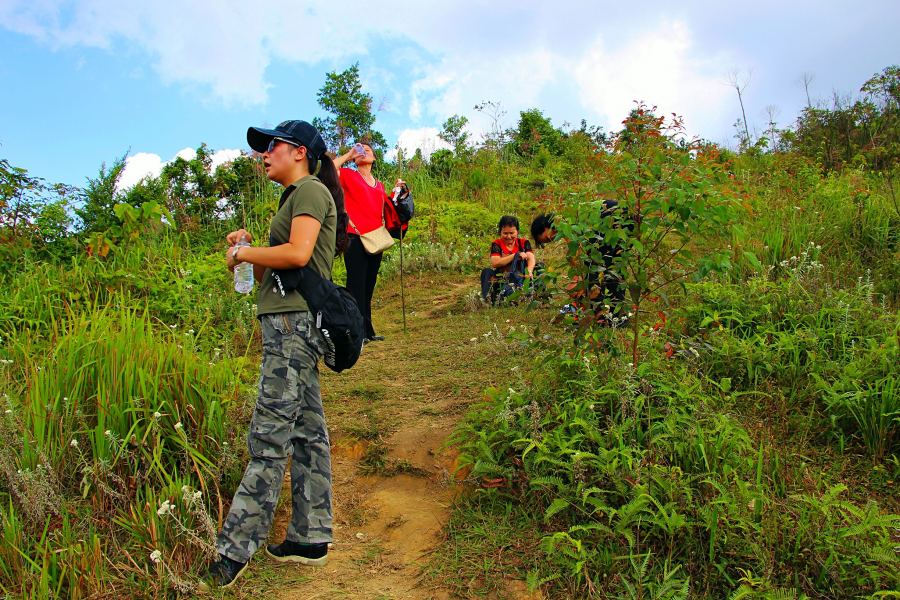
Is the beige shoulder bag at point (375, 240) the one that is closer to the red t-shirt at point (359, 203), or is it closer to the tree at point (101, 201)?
the red t-shirt at point (359, 203)

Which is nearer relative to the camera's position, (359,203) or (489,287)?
(359,203)

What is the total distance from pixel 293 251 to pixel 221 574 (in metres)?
1.43

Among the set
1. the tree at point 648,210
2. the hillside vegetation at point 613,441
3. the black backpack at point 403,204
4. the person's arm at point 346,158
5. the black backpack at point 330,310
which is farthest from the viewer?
the black backpack at point 403,204

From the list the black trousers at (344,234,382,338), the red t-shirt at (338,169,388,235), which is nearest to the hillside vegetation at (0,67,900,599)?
the black trousers at (344,234,382,338)

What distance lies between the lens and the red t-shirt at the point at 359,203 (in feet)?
17.9

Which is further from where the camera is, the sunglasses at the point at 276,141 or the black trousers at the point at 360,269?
the black trousers at the point at 360,269

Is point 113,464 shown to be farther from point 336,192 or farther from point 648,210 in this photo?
point 648,210

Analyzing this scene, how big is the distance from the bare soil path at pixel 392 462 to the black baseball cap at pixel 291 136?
191cm

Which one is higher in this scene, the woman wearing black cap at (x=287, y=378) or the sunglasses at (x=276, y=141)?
the sunglasses at (x=276, y=141)

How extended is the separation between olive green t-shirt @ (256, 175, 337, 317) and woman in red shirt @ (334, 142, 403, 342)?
282 cm

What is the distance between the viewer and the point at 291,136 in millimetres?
2564

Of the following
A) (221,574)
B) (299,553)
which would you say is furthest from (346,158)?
(221,574)

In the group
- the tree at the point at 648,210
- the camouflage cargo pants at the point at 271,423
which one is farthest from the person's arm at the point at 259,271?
the tree at the point at 648,210

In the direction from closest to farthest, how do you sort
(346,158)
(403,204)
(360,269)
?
(346,158)
(360,269)
(403,204)
